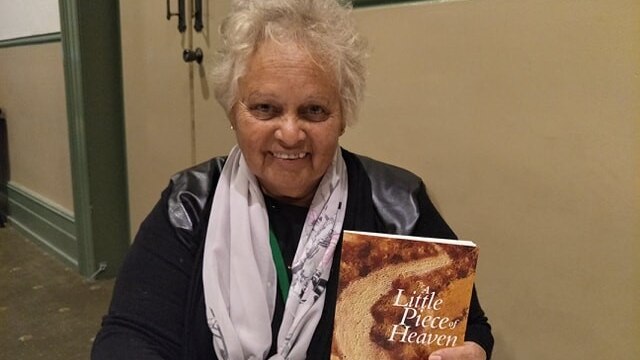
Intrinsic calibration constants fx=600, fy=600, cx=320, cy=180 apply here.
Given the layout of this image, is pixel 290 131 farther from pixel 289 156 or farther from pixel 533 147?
pixel 533 147

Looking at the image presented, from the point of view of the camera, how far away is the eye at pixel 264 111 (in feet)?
3.28

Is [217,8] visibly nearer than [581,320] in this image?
No

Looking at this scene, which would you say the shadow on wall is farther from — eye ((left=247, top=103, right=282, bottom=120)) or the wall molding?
eye ((left=247, top=103, right=282, bottom=120))

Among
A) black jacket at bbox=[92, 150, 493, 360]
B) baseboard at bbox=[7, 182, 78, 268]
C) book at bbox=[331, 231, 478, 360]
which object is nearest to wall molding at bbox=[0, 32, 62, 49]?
baseboard at bbox=[7, 182, 78, 268]

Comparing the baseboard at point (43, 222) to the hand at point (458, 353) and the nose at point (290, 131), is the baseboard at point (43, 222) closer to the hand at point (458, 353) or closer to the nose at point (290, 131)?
the nose at point (290, 131)

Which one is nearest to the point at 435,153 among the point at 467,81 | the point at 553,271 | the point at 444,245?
A: the point at 467,81

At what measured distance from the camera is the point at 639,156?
96cm

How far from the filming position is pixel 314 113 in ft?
3.33

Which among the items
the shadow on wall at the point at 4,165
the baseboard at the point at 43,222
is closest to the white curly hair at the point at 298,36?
the baseboard at the point at 43,222

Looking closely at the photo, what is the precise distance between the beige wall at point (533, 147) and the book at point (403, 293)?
340 mm

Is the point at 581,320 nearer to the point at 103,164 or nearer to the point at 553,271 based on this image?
the point at 553,271

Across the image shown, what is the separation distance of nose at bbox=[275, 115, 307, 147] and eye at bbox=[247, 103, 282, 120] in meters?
0.02

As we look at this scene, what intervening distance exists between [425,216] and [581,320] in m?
0.33

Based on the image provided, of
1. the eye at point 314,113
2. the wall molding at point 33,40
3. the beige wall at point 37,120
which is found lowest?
the beige wall at point 37,120
